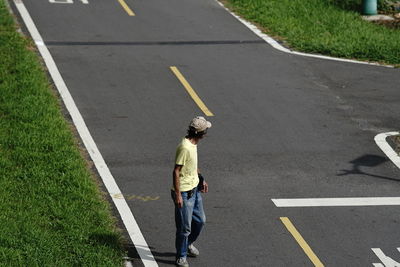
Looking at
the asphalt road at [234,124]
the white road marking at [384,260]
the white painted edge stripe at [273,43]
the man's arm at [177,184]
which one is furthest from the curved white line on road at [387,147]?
the man's arm at [177,184]

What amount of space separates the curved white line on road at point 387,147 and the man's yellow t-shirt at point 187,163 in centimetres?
543

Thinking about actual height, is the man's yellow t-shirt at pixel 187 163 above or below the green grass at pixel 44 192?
above

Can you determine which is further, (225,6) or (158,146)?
(225,6)

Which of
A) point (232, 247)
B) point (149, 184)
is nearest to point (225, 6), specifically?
point (149, 184)

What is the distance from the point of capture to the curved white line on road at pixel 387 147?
51.4 feet

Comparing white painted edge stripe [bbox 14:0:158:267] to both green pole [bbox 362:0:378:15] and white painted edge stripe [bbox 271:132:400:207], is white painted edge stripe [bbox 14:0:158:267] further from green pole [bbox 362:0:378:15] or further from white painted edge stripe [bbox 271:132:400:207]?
green pole [bbox 362:0:378:15]

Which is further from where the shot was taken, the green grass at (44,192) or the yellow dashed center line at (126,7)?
the yellow dashed center line at (126,7)

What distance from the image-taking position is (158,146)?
15.9m

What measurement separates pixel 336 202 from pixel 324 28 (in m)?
10.8

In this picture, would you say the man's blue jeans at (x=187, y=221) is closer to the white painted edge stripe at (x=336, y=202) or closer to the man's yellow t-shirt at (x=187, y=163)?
the man's yellow t-shirt at (x=187, y=163)

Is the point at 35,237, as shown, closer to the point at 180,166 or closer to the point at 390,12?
the point at 180,166

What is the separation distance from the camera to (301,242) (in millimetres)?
12344

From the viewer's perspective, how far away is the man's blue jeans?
36.8 feet

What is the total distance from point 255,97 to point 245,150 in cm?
301
